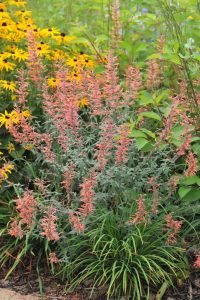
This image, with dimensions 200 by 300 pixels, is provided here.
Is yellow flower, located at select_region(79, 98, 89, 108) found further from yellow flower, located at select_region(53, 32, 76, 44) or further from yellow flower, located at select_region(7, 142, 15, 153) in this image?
yellow flower, located at select_region(53, 32, 76, 44)

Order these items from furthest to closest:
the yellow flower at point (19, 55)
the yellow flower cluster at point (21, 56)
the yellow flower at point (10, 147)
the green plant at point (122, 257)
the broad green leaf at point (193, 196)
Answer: the yellow flower at point (19, 55)
the yellow flower cluster at point (21, 56)
the yellow flower at point (10, 147)
the broad green leaf at point (193, 196)
the green plant at point (122, 257)

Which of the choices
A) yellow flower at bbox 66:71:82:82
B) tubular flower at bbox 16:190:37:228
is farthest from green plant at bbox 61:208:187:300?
yellow flower at bbox 66:71:82:82

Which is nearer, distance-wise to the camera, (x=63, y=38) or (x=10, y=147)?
(x=10, y=147)

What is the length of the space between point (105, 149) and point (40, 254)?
0.89 m

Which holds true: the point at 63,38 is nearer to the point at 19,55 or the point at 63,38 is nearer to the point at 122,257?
the point at 19,55

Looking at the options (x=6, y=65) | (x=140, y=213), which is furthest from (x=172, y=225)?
(x=6, y=65)

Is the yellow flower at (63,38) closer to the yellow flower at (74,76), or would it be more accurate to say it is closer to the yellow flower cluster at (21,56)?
the yellow flower cluster at (21,56)

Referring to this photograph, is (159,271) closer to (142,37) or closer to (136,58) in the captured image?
(136,58)

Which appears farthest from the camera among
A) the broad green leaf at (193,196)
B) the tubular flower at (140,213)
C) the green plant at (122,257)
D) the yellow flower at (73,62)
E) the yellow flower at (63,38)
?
the yellow flower at (63,38)

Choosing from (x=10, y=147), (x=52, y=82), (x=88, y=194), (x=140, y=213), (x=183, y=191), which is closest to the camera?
(x=88, y=194)

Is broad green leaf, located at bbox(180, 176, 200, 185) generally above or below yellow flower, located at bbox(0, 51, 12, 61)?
below

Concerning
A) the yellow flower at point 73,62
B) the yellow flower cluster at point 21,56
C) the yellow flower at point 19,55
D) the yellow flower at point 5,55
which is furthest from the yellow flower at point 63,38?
the yellow flower at point 5,55

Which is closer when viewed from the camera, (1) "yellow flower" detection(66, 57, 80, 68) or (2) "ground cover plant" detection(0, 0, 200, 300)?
(2) "ground cover plant" detection(0, 0, 200, 300)

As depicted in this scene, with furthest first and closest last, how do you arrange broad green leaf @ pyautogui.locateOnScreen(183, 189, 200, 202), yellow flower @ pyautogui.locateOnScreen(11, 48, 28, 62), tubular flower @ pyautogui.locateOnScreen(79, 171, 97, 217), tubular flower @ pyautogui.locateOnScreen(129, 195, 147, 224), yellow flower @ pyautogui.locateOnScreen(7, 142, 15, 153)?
1. yellow flower @ pyautogui.locateOnScreen(11, 48, 28, 62)
2. yellow flower @ pyautogui.locateOnScreen(7, 142, 15, 153)
3. broad green leaf @ pyautogui.locateOnScreen(183, 189, 200, 202)
4. tubular flower @ pyautogui.locateOnScreen(129, 195, 147, 224)
5. tubular flower @ pyautogui.locateOnScreen(79, 171, 97, 217)
